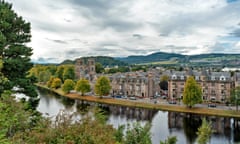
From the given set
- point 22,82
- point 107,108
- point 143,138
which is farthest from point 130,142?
point 107,108

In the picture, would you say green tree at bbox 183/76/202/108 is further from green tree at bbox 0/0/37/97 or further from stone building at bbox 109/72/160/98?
green tree at bbox 0/0/37/97

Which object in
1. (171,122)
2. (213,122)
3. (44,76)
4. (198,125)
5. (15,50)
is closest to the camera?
(15,50)

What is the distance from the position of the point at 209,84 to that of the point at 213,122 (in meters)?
21.9

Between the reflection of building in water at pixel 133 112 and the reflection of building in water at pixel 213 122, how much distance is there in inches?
167

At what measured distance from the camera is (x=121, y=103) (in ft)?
208

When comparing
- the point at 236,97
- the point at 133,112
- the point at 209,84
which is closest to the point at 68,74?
the point at 133,112

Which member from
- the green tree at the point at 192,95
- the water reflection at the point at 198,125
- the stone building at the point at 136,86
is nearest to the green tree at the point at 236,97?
the water reflection at the point at 198,125

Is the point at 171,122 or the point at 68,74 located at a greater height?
the point at 68,74

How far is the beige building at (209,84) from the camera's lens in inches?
2429

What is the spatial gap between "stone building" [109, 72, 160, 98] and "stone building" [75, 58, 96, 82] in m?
18.8

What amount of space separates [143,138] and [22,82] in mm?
10417

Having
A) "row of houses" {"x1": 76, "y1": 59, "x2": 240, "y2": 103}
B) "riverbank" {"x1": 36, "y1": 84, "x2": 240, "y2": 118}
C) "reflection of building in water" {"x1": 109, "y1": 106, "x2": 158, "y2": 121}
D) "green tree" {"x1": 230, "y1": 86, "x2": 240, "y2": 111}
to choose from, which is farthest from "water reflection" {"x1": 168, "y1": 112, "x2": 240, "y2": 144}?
"row of houses" {"x1": 76, "y1": 59, "x2": 240, "y2": 103}

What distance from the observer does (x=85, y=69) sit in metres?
105

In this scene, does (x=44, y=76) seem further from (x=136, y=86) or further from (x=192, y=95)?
(x=192, y=95)
